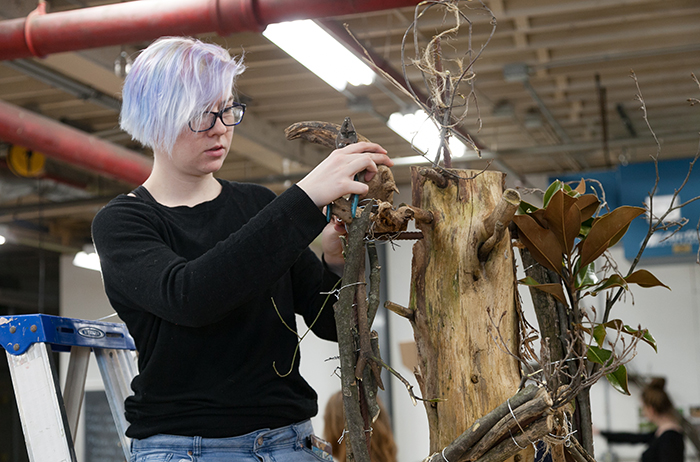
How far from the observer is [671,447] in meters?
5.29

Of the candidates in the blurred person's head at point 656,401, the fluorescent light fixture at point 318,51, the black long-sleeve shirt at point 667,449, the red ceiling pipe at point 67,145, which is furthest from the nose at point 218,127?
the blurred person's head at point 656,401

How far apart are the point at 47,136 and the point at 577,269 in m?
3.73

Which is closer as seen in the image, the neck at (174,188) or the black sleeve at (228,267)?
the black sleeve at (228,267)

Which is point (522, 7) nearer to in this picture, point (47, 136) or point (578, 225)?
point (47, 136)

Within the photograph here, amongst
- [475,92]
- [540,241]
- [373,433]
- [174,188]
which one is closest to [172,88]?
[174,188]

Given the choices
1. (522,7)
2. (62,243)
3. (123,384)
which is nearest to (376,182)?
(123,384)

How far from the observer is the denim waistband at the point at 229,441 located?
49.4 inches

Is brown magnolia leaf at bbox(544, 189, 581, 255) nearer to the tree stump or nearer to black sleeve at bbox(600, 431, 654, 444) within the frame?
the tree stump

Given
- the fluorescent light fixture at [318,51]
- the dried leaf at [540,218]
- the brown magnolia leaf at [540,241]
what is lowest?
the brown magnolia leaf at [540,241]

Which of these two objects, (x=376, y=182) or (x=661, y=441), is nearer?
(x=376, y=182)

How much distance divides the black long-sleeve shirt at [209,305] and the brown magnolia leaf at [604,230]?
0.51m

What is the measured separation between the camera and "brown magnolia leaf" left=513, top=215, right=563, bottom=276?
1.37m

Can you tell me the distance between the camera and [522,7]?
4.41m

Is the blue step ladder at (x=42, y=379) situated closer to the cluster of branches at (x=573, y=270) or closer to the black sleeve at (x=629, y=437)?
the cluster of branches at (x=573, y=270)
